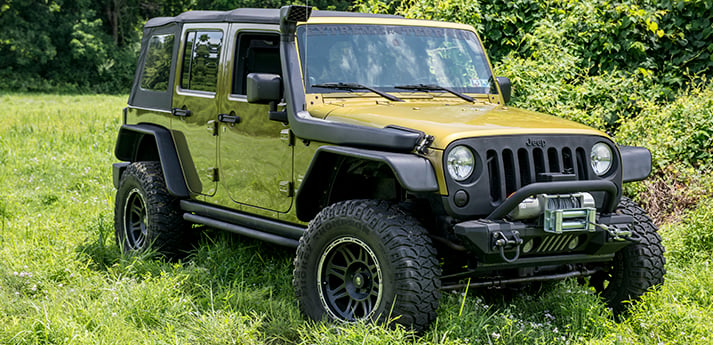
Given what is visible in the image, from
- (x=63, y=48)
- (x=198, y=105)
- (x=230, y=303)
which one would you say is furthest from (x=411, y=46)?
(x=63, y=48)

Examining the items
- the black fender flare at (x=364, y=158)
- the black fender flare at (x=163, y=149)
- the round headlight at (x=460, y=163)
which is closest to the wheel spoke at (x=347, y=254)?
the black fender flare at (x=364, y=158)

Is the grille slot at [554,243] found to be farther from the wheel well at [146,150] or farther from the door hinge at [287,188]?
the wheel well at [146,150]

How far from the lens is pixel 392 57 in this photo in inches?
215

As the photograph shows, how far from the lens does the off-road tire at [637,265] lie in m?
4.89

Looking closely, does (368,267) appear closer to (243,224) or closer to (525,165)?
(525,165)

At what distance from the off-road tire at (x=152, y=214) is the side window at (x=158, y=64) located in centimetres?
65

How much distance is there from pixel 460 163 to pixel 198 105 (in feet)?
8.32

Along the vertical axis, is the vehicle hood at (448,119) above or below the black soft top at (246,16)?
below

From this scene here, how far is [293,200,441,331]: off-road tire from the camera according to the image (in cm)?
419

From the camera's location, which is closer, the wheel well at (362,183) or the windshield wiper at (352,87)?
the wheel well at (362,183)

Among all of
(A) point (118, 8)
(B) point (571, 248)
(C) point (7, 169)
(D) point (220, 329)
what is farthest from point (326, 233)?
(A) point (118, 8)

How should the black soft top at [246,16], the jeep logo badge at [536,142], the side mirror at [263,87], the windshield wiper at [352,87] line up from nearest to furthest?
1. the jeep logo badge at [536,142]
2. the side mirror at [263,87]
3. the windshield wiper at [352,87]
4. the black soft top at [246,16]

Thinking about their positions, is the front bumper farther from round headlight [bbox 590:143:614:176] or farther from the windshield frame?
the windshield frame

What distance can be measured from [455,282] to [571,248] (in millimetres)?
673
